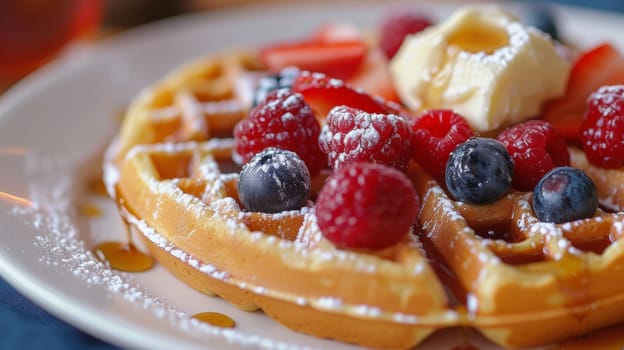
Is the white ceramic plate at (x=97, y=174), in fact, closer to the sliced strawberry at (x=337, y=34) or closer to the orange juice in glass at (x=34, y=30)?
the orange juice in glass at (x=34, y=30)

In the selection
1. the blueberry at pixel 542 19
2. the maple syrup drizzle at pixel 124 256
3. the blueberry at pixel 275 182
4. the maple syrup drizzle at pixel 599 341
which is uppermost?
the blueberry at pixel 275 182

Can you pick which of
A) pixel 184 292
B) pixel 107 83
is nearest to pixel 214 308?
pixel 184 292

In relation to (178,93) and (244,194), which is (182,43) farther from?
(244,194)

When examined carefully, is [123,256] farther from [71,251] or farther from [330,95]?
[330,95]

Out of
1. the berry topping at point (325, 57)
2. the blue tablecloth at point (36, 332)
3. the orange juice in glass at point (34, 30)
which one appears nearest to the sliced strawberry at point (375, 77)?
the berry topping at point (325, 57)

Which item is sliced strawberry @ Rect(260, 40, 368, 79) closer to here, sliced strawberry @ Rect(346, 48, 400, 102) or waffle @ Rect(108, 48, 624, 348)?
sliced strawberry @ Rect(346, 48, 400, 102)

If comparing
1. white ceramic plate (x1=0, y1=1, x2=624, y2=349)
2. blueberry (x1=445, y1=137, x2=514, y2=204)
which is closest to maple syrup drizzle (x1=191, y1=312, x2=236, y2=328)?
white ceramic plate (x1=0, y1=1, x2=624, y2=349)

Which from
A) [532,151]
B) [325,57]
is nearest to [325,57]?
[325,57]
